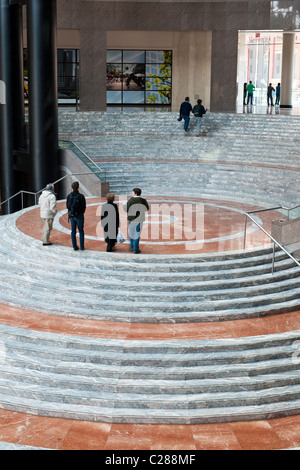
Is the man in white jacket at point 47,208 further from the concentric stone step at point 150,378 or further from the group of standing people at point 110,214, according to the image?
the concentric stone step at point 150,378

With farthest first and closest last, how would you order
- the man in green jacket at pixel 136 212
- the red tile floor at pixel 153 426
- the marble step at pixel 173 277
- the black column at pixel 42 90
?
the black column at pixel 42 90
the man in green jacket at pixel 136 212
the marble step at pixel 173 277
the red tile floor at pixel 153 426

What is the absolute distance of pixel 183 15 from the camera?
31953 millimetres

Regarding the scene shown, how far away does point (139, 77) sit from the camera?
3750 centimetres

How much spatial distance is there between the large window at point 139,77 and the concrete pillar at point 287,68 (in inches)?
256

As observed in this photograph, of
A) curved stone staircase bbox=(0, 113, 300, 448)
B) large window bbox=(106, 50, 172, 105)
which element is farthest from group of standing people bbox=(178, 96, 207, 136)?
curved stone staircase bbox=(0, 113, 300, 448)

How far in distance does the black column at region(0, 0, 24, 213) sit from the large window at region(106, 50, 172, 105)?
12.0 meters

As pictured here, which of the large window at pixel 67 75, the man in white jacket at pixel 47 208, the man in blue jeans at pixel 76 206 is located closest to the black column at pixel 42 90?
the man in white jacket at pixel 47 208

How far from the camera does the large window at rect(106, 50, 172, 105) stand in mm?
36875

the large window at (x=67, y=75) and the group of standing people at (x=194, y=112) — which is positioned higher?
the large window at (x=67, y=75)

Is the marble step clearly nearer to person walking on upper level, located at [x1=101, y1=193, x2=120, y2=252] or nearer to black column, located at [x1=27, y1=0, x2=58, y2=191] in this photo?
person walking on upper level, located at [x1=101, y1=193, x2=120, y2=252]

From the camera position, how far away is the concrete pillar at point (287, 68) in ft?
113

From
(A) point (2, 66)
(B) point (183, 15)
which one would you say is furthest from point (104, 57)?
(A) point (2, 66)

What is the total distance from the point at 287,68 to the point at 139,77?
8654mm

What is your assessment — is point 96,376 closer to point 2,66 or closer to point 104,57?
point 2,66
